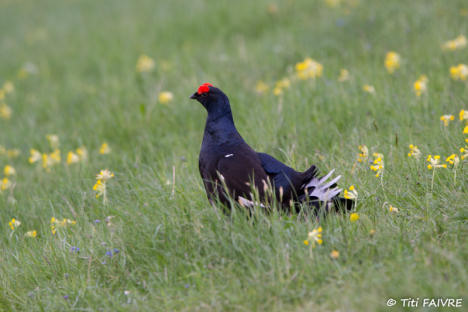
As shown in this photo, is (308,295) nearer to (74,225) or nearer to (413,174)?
(413,174)

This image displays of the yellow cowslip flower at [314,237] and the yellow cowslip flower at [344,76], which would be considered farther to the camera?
the yellow cowslip flower at [344,76]

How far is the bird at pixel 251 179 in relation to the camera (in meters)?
3.16

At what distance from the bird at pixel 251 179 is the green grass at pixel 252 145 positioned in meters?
0.16

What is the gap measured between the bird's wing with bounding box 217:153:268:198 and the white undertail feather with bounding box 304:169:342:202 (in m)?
0.34

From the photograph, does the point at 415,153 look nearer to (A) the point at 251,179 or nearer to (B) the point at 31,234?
(A) the point at 251,179

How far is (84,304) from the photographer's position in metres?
2.94

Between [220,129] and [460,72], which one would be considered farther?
[460,72]

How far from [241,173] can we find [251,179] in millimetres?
87

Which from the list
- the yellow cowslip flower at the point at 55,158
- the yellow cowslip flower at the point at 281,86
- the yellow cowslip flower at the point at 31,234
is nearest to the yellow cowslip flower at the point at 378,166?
the yellow cowslip flower at the point at 281,86

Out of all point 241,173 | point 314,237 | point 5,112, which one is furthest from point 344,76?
point 5,112

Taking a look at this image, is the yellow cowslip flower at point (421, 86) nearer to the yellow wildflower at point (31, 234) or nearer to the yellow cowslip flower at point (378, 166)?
the yellow cowslip flower at point (378, 166)

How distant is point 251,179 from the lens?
3381 mm

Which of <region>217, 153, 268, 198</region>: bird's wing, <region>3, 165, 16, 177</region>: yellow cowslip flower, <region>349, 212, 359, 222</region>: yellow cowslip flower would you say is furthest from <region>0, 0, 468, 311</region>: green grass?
<region>217, 153, 268, 198</region>: bird's wing

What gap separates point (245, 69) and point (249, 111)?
4.83 ft
